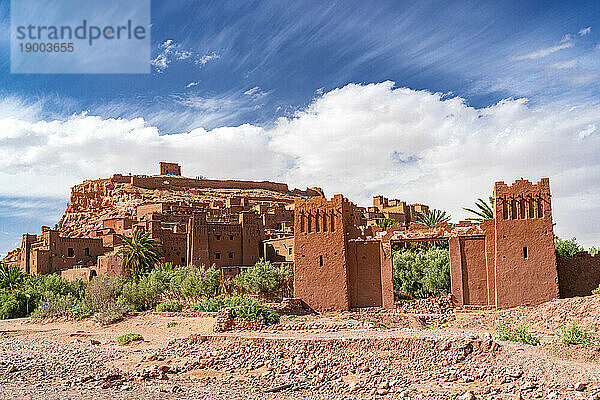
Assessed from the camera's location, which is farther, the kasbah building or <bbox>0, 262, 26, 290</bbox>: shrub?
<bbox>0, 262, 26, 290</bbox>: shrub

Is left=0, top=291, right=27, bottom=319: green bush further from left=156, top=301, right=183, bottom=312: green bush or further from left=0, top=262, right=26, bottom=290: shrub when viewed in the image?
left=156, top=301, right=183, bottom=312: green bush

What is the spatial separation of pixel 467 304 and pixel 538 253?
11.7 feet

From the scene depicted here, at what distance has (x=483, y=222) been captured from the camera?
23297 mm

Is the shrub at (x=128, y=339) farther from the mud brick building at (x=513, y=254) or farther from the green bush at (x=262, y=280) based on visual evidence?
the mud brick building at (x=513, y=254)

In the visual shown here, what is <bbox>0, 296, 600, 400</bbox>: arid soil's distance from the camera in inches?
512

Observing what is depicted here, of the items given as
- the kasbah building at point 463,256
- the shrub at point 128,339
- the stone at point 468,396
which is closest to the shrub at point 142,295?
the shrub at point 128,339

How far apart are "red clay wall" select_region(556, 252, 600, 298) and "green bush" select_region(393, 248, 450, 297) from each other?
535 centimetres


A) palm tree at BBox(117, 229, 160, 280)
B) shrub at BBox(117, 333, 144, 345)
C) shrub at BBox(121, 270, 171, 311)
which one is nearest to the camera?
shrub at BBox(117, 333, 144, 345)

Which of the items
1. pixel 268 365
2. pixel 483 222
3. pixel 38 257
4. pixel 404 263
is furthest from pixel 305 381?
pixel 38 257

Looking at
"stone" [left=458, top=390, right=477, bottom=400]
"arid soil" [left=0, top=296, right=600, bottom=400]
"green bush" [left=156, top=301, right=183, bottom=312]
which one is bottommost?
"stone" [left=458, top=390, right=477, bottom=400]

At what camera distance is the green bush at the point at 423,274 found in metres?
27.1

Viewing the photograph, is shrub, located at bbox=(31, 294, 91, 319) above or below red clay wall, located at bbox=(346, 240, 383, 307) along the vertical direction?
below

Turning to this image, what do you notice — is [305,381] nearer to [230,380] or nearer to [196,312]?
[230,380]

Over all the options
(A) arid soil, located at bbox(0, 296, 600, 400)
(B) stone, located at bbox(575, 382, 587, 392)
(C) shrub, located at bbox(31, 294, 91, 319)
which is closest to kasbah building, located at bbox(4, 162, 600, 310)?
(A) arid soil, located at bbox(0, 296, 600, 400)
